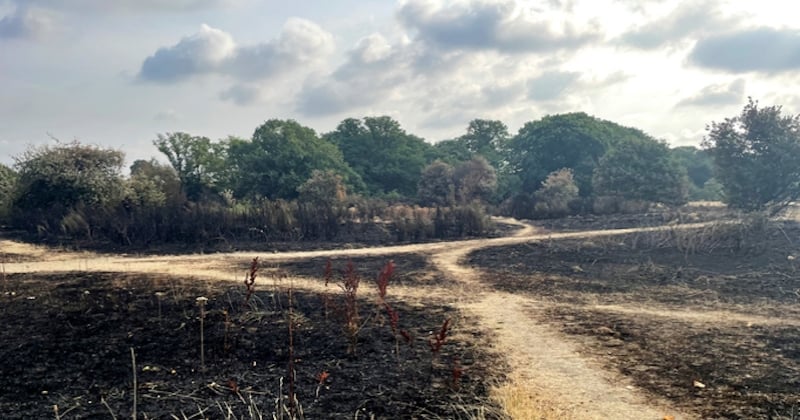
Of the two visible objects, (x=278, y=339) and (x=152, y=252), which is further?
(x=152, y=252)

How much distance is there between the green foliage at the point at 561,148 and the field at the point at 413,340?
2327 centimetres

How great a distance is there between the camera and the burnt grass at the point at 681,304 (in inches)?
232

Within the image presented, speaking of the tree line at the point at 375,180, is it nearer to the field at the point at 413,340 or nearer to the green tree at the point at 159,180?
the green tree at the point at 159,180

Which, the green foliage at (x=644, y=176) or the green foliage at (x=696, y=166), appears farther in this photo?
the green foliage at (x=696, y=166)

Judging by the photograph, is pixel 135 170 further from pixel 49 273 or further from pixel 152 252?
pixel 49 273

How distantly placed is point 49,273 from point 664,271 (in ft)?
42.4

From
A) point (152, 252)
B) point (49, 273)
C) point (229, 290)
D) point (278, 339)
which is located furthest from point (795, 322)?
point (152, 252)

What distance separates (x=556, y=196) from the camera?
29.4 m

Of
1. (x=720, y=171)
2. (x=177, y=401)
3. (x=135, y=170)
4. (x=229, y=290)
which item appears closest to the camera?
(x=177, y=401)

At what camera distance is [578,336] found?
7867 mm

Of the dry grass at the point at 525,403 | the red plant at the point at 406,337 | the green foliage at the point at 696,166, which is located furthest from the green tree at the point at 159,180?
the green foliage at the point at 696,166

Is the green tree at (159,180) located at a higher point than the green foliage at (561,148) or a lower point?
lower

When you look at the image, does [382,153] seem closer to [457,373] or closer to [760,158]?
[760,158]

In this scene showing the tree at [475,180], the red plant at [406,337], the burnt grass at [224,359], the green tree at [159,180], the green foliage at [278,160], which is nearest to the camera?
the burnt grass at [224,359]
